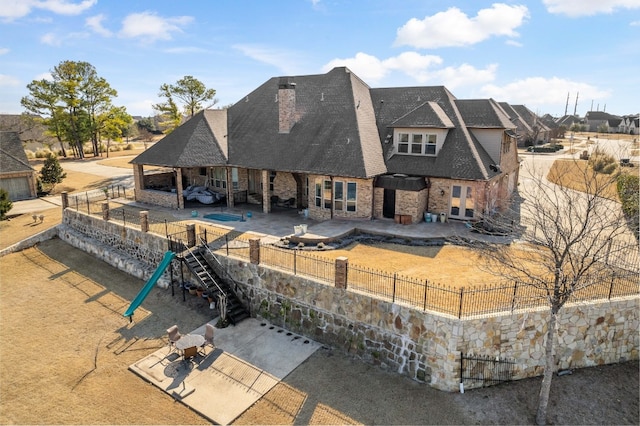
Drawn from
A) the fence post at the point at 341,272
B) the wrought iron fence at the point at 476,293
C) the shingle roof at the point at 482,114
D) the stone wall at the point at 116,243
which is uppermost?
the shingle roof at the point at 482,114

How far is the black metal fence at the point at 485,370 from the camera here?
508 inches

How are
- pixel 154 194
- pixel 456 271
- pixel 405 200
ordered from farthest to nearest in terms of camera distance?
Answer: pixel 154 194 < pixel 405 200 < pixel 456 271

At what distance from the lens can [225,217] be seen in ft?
83.3

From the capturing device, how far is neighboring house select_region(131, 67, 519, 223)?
23250 millimetres

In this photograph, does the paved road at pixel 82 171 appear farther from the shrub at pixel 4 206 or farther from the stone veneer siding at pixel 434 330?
the stone veneer siding at pixel 434 330

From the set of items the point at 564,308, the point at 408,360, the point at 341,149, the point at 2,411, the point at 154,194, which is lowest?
the point at 2,411

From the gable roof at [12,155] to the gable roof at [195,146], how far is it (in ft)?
56.5

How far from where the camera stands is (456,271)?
16.6 m

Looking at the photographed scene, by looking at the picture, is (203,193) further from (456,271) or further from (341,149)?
(456,271)

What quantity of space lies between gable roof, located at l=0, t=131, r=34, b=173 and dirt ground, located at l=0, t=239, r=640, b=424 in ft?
86.3

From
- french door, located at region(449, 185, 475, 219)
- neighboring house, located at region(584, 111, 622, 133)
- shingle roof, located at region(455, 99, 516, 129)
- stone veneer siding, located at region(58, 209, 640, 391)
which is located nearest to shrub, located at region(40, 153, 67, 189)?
stone veneer siding, located at region(58, 209, 640, 391)

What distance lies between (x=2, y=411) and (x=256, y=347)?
835 cm

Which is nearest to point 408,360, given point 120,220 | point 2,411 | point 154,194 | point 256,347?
point 256,347

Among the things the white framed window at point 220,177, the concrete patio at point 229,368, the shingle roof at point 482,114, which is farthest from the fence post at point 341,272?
the white framed window at point 220,177
